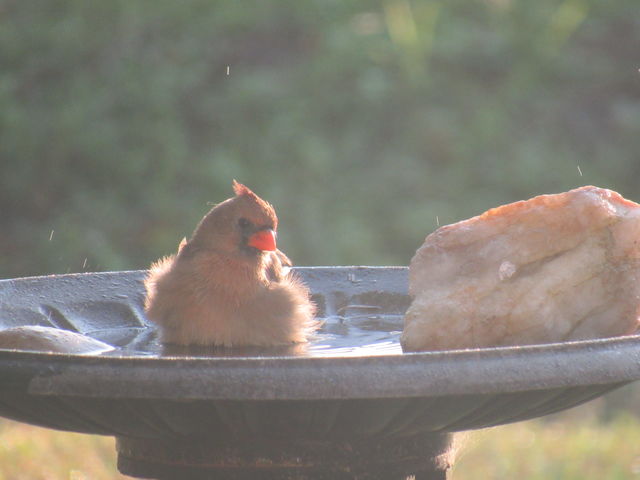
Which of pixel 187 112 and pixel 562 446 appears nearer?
pixel 562 446

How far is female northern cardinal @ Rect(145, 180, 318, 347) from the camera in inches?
105

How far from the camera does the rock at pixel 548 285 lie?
2297 mm

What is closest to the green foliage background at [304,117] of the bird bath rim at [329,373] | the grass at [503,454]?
the grass at [503,454]

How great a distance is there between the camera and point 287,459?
2217 mm

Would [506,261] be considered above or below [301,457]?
above

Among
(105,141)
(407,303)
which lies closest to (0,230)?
(105,141)

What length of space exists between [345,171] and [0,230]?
7.39 ft

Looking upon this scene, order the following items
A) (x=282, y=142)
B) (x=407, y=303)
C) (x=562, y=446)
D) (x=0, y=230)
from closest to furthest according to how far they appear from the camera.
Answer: (x=407, y=303), (x=562, y=446), (x=0, y=230), (x=282, y=142)

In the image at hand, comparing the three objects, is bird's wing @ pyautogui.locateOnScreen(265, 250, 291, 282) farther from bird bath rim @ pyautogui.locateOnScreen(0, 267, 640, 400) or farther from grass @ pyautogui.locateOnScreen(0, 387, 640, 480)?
grass @ pyautogui.locateOnScreen(0, 387, 640, 480)

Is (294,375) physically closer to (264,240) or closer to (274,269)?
(264,240)

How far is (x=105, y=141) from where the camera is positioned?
7398mm

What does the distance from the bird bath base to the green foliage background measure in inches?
176

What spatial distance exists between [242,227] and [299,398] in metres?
1.10

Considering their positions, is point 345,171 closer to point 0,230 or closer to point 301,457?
point 0,230
